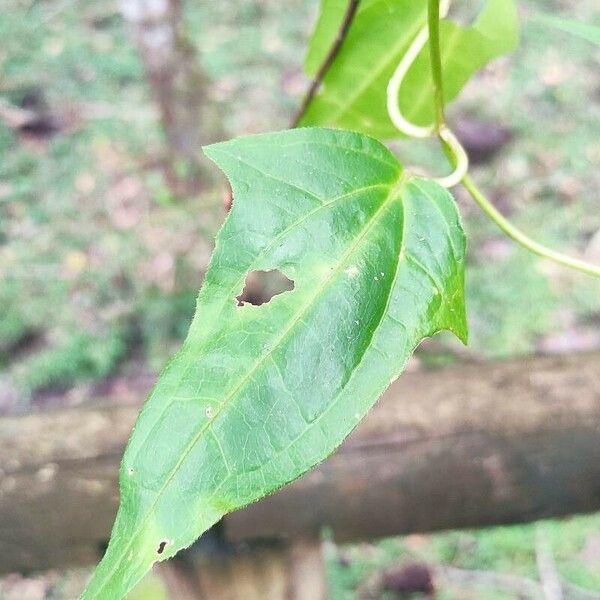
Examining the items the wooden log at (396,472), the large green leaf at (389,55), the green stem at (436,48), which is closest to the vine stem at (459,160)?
the green stem at (436,48)

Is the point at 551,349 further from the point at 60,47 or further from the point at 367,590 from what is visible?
the point at 60,47

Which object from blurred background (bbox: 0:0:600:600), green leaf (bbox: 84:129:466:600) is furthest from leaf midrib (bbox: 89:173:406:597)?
blurred background (bbox: 0:0:600:600)

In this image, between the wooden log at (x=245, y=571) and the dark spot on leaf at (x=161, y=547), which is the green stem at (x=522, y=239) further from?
the wooden log at (x=245, y=571)

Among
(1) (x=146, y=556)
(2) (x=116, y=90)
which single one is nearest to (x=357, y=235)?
(1) (x=146, y=556)

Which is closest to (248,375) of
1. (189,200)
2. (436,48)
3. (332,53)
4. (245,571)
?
(436,48)

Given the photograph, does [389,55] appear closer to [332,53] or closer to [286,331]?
[332,53]
